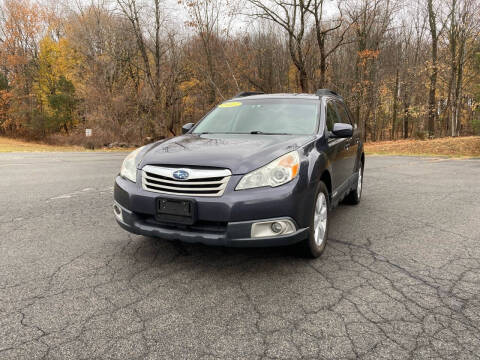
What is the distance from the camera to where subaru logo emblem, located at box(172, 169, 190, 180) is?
3.01 meters

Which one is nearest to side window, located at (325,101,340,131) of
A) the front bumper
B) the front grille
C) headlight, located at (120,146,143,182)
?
the front bumper

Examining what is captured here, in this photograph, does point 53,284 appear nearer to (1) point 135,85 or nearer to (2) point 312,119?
(2) point 312,119

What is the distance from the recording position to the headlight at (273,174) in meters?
2.97

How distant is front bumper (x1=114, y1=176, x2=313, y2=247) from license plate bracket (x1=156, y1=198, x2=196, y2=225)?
50 mm

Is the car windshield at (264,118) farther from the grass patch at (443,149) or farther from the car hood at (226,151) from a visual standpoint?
the grass patch at (443,149)

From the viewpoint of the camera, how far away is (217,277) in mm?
3102

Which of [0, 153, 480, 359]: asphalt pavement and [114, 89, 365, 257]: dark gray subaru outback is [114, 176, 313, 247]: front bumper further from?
[0, 153, 480, 359]: asphalt pavement

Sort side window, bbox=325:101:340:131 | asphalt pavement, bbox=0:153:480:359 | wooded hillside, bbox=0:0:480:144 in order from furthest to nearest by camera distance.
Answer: wooded hillside, bbox=0:0:480:144 < side window, bbox=325:101:340:131 < asphalt pavement, bbox=0:153:480:359

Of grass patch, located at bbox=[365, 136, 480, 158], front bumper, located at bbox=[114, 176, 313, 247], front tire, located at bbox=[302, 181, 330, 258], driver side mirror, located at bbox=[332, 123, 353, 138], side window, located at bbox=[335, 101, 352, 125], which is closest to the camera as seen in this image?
front bumper, located at bbox=[114, 176, 313, 247]

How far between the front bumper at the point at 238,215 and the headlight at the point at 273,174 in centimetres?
5

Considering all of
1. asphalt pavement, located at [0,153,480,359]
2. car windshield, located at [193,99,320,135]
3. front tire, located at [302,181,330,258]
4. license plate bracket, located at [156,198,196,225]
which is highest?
car windshield, located at [193,99,320,135]

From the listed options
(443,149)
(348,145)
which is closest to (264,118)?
(348,145)

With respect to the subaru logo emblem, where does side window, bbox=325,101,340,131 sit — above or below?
above

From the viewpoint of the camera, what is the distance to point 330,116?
183 inches
